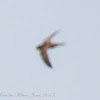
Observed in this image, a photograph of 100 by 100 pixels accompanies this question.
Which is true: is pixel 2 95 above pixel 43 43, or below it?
below

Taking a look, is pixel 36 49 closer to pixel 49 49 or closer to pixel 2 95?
pixel 49 49

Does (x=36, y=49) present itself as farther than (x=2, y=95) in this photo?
Yes

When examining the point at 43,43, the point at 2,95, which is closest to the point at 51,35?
the point at 43,43

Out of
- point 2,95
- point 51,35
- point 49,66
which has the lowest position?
point 2,95

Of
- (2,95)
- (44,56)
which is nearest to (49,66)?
(44,56)

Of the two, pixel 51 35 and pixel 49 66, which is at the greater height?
pixel 51 35

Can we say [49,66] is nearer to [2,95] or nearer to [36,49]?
[36,49]

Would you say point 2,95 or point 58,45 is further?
point 58,45
